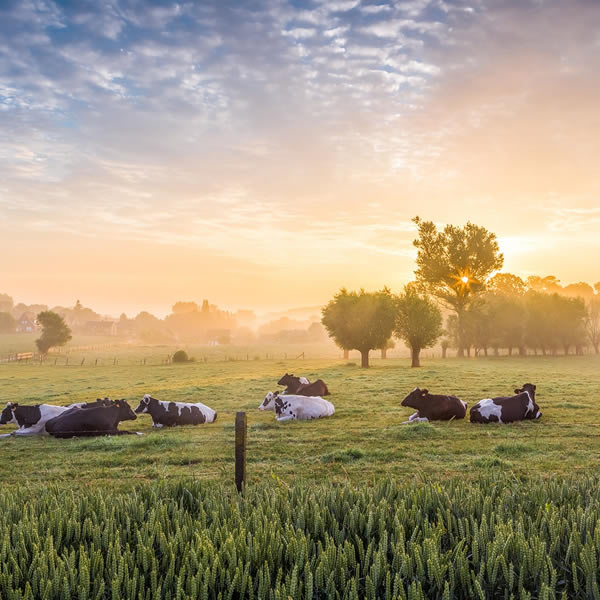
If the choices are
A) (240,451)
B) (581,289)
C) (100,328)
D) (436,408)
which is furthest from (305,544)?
(100,328)

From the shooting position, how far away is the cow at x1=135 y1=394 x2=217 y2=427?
1608cm

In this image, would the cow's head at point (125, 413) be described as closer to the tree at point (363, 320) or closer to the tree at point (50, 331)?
the tree at point (363, 320)

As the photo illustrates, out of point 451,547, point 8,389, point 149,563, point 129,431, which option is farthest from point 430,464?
point 8,389

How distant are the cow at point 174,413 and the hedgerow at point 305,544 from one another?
9280mm

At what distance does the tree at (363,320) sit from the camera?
51156 millimetres

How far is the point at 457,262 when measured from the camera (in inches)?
2517

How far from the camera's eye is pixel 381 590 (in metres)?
4.40

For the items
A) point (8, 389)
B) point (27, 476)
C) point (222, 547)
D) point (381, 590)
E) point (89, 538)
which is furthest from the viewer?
point (8, 389)

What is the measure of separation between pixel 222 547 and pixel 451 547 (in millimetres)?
2390

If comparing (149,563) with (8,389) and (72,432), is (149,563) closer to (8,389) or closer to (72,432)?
(72,432)

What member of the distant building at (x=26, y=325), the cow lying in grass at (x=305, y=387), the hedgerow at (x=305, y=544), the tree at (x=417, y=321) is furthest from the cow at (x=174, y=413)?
the distant building at (x=26, y=325)

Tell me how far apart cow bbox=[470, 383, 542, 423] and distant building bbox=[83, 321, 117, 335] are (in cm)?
17868

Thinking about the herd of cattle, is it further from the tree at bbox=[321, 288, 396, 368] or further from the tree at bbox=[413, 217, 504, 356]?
the tree at bbox=[413, 217, 504, 356]

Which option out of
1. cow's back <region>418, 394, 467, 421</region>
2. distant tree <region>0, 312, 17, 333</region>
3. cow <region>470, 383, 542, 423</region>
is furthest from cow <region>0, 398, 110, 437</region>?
distant tree <region>0, 312, 17, 333</region>
